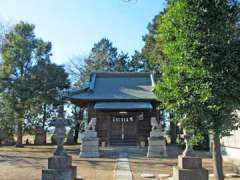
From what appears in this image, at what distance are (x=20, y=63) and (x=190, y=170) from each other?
17289 millimetres

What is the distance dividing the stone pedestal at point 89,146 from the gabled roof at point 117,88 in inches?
200

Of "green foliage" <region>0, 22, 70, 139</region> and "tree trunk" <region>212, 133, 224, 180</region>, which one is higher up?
"green foliage" <region>0, 22, 70, 139</region>

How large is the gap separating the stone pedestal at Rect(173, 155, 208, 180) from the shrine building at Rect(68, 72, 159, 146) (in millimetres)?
12883

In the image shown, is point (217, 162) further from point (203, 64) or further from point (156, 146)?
point (156, 146)

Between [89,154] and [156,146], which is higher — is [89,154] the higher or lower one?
the lower one

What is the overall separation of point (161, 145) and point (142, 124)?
659 centimetres

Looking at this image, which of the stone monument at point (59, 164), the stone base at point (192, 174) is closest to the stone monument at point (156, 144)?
the stone base at point (192, 174)

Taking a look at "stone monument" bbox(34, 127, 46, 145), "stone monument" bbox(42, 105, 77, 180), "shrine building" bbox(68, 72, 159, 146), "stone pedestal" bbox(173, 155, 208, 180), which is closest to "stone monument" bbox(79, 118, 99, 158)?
"shrine building" bbox(68, 72, 159, 146)

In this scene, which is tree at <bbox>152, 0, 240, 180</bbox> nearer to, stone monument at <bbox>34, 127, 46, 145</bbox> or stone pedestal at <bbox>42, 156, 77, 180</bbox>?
stone pedestal at <bbox>42, 156, 77, 180</bbox>

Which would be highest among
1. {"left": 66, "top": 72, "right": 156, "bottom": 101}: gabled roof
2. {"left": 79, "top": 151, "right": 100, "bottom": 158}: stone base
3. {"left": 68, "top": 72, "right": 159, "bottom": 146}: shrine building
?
{"left": 66, "top": 72, "right": 156, "bottom": 101}: gabled roof

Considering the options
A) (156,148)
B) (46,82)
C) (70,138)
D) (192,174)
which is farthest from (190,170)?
(70,138)

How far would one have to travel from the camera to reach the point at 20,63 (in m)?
22.4

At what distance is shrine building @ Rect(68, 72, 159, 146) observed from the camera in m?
21.7

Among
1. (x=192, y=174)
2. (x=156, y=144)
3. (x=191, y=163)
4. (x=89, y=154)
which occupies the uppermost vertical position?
(x=156, y=144)
